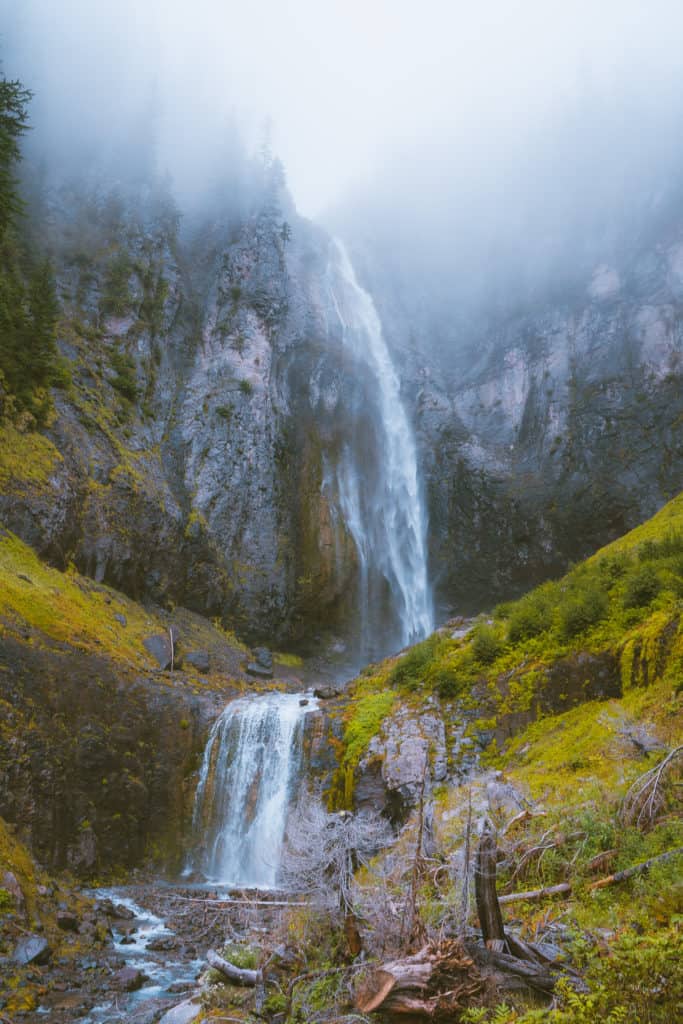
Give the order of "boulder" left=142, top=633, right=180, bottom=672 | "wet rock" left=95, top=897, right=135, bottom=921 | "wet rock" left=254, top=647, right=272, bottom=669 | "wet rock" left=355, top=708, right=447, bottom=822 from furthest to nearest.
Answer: "wet rock" left=254, top=647, right=272, bottom=669 → "boulder" left=142, top=633, right=180, bottom=672 → "wet rock" left=355, top=708, right=447, bottom=822 → "wet rock" left=95, top=897, right=135, bottom=921

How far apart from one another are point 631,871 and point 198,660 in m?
21.3

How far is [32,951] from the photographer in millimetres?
8891

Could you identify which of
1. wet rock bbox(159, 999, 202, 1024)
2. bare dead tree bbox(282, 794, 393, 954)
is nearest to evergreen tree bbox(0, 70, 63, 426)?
wet rock bbox(159, 999, 202, 1024)

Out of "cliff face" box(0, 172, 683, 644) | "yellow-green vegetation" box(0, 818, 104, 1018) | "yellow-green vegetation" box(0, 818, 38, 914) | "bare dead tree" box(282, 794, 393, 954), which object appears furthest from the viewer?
"cliff face" box(0, 172, 683, 644)

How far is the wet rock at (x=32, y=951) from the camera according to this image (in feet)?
28.7

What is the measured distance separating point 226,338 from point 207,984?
1415 inches

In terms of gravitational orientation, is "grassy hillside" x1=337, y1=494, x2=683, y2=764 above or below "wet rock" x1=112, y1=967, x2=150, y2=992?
above

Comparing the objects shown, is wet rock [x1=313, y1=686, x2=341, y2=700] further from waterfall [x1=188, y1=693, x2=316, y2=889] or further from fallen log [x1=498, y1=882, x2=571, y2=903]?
fallen log [x1=498, y1=882, x2=571, y2=903]

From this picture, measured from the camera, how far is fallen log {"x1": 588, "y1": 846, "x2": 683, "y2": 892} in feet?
17.1

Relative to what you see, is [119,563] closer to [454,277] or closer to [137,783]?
[137,783]

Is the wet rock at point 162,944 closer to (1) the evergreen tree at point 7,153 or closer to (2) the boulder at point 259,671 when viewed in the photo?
(2) the boulder at point 259,671

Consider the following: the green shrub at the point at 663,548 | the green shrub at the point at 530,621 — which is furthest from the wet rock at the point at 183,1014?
the green shrub at the point at 663,548

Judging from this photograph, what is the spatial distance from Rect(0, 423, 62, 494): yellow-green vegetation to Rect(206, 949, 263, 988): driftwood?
18.9 m

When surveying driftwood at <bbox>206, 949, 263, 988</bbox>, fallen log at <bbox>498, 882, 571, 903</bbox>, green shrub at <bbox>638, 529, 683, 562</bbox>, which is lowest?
driftwood at <bbox>206, 949, 263, 988</bbox>
